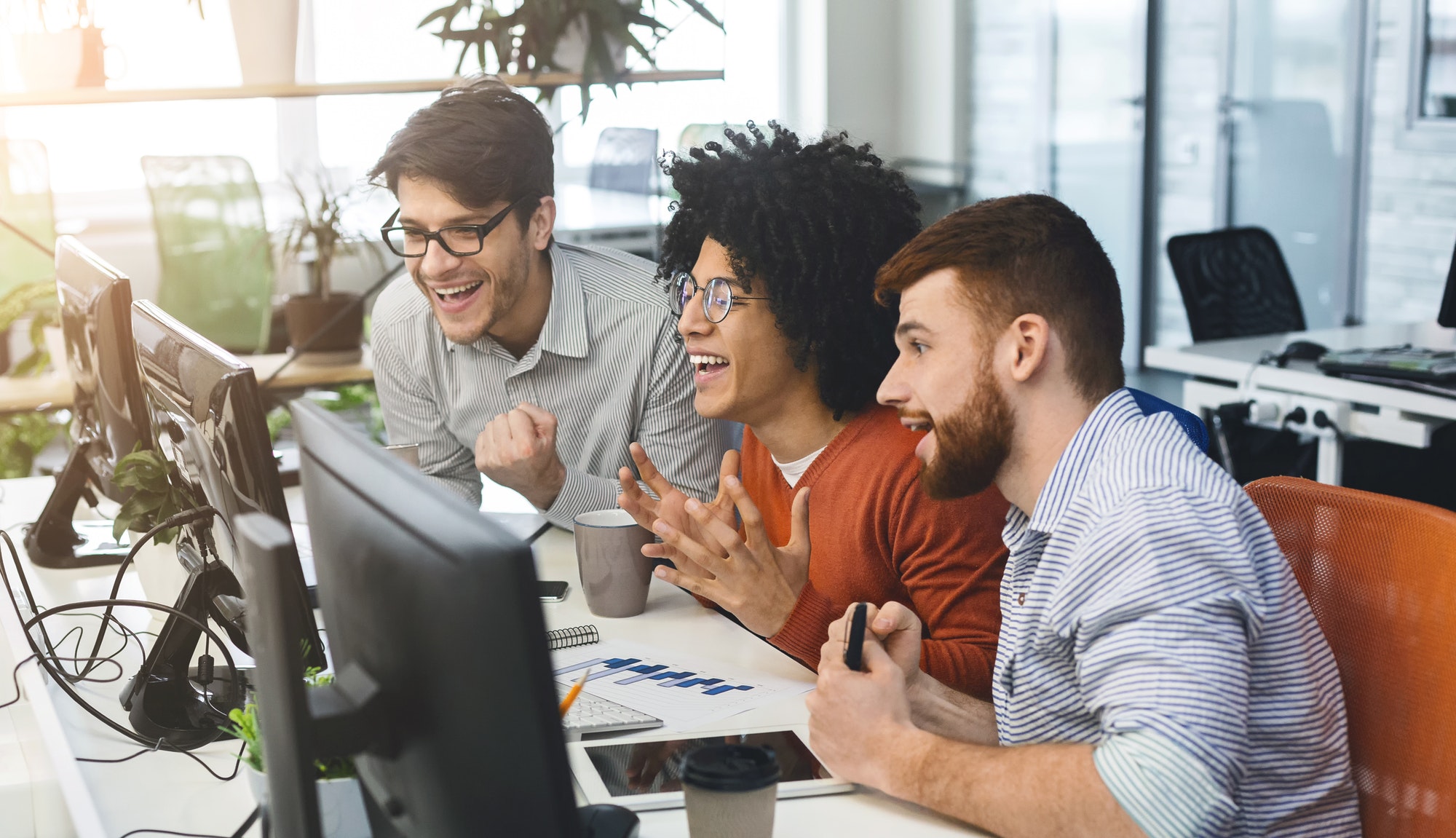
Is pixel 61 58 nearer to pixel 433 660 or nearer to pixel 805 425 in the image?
pixel 805 425

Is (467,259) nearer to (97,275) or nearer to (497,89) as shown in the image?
(497,89)

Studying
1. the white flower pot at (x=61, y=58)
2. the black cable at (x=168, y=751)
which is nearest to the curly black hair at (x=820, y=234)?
the black cable at (x=168, y=751)

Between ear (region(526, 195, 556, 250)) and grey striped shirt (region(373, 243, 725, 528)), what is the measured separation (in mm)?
51

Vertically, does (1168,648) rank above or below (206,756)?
above

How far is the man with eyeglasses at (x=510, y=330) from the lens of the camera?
2033mm

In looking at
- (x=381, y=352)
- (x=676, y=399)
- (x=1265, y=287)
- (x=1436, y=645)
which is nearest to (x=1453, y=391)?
(x=1265, y=287)

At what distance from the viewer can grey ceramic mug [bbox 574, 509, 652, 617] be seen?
1.67 metres

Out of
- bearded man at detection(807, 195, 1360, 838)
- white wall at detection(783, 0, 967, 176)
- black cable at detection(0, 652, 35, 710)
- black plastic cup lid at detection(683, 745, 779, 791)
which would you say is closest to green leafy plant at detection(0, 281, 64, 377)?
black cable at detection(0, 652, 35, 710)

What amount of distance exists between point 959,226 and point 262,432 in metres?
0.65

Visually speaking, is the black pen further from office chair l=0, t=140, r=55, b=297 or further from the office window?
the office window

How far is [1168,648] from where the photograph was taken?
0.98 meters

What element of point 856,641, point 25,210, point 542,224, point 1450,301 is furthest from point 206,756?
point 25,210

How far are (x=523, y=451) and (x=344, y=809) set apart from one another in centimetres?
92

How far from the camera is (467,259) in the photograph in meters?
2.05
